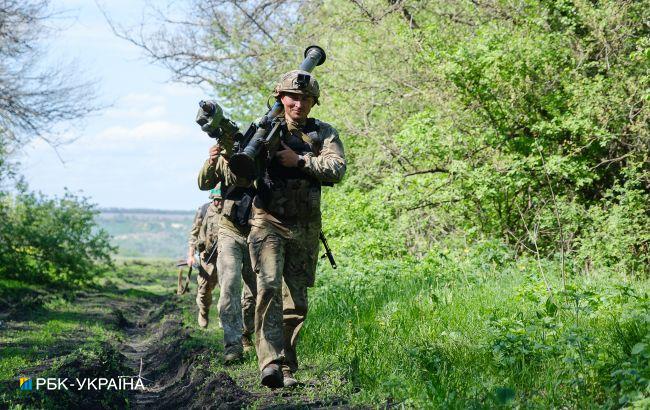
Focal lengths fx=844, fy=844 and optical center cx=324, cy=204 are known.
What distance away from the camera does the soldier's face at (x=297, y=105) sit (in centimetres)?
707

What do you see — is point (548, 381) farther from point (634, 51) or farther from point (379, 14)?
point (379, 14)

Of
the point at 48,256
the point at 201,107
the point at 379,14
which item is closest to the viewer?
the point at 201,107

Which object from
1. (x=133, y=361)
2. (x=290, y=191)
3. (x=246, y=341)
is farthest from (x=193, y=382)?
(x=133, y=361)

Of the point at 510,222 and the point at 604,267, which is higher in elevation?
the point at 510,222

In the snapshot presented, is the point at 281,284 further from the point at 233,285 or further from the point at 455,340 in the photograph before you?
the point at 233,285

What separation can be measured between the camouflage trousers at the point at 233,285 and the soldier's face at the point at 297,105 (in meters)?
2.65

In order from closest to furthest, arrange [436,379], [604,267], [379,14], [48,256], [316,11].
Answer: [436,379], [604,267], [379,14], [316,11], [48,256]

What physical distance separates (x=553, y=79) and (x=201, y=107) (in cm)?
862

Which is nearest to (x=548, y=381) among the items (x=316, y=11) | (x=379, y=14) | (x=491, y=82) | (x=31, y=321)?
(x=491, y=82)

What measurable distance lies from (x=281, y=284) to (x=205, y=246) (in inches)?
215

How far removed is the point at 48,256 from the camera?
22.4 metres

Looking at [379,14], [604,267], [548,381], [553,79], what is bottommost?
[548,381]

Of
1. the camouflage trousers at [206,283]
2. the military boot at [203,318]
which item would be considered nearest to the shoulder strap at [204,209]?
the camouflage trousers at [206,283]

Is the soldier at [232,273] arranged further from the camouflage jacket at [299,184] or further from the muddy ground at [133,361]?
the camouflage jacket at [299,184]
